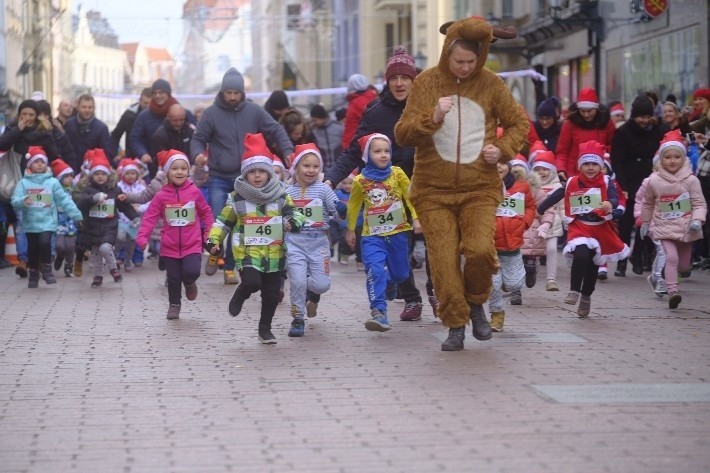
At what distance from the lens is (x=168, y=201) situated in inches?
514

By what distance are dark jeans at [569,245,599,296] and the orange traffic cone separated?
380 inches

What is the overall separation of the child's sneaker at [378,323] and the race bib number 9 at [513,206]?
1.86m

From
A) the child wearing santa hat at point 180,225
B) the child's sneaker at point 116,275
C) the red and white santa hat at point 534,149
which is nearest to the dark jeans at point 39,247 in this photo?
the child's sneaker at point 116,275

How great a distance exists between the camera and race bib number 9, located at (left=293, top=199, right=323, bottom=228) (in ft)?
37.4

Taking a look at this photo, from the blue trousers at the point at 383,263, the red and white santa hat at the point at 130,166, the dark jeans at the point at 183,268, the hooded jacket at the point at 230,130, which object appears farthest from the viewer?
the red and white santa hat at the point at 130,166

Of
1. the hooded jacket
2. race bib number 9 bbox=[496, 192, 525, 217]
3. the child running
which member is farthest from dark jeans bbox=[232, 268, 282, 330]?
the hooded jacket

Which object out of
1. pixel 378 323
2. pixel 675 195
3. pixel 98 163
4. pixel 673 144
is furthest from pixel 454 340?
pixel 98 163

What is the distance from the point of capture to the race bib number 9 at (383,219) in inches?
440

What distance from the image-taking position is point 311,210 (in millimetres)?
11484

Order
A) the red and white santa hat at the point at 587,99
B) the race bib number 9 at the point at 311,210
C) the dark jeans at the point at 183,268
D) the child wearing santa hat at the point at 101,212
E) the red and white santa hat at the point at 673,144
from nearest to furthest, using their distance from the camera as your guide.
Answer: the race bib number 9 at the point at 311,210 < the dark jeans at the point at 183,268 < the red and white santa hat at the point at 673,144 < the child wearing santa hat at the point at 101,212 < the red and white santa hat at the point at 587,99

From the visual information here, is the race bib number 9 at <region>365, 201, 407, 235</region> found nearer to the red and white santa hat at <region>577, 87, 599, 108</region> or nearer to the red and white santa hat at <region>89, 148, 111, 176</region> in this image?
the red and white santa hat at <region>577, 87, 599, 108</region>

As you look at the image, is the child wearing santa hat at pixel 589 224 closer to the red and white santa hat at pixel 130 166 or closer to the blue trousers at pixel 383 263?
the blue trousers at pixel 383 263

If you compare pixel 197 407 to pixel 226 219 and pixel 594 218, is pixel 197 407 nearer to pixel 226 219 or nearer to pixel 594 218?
pixel 226 219

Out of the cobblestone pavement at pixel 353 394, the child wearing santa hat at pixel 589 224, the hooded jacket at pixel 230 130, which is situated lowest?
the cobblestone pavement at pixel 353 394
